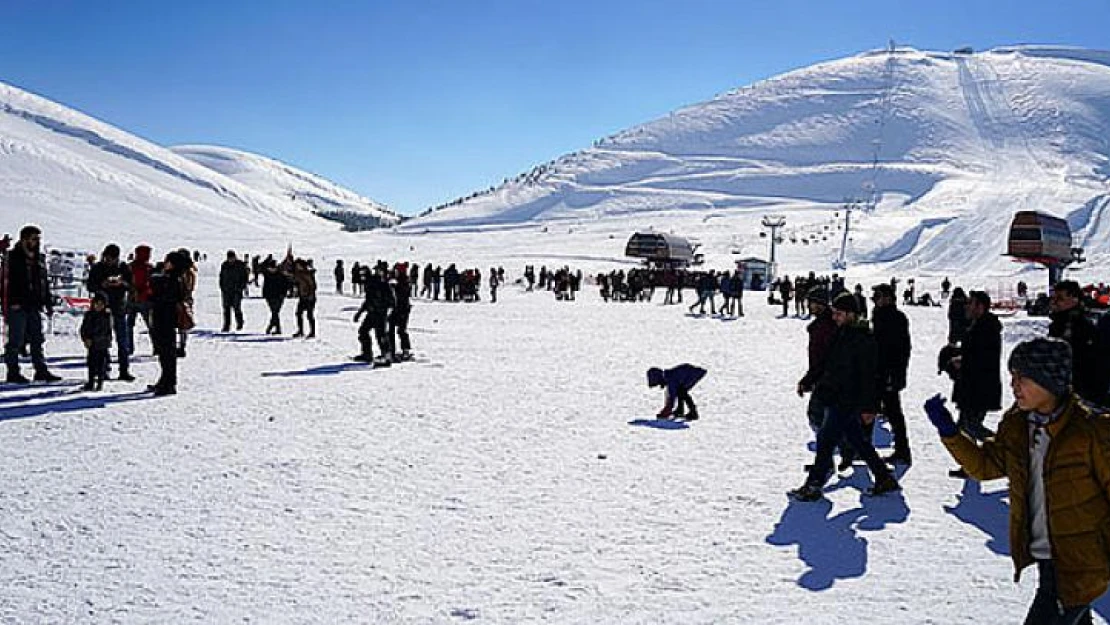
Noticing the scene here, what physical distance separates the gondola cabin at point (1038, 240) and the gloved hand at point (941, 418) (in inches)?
1770

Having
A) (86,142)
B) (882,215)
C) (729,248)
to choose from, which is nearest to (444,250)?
(729,248)

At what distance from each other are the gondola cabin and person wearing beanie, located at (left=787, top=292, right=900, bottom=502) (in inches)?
1661

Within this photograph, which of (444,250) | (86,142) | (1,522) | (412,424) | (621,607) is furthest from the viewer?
(86,142)

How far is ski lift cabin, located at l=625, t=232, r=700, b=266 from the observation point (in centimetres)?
6266

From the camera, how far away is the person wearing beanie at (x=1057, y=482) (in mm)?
2938

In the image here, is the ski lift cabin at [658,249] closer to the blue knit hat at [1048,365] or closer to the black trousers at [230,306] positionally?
the black trousers at [230,306]

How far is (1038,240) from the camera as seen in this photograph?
141 feet

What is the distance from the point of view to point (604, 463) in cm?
719

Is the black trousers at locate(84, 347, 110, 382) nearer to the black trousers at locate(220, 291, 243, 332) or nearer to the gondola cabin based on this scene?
the black trousers at locate(220, 291, 243, 332)

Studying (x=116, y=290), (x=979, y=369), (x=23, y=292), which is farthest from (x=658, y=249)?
(x=979, y=369)

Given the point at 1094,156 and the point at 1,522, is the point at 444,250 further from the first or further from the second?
the point at 1094,156

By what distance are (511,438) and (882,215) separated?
102078 mm

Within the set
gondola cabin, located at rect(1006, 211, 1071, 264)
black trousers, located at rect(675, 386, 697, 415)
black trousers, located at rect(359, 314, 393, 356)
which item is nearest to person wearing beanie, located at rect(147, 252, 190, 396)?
black trousers, located at rect(359, 314, 393, 356)

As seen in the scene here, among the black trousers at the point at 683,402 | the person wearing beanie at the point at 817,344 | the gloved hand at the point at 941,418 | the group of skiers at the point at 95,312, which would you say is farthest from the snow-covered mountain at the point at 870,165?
the gloved hand at the point at 941,418
